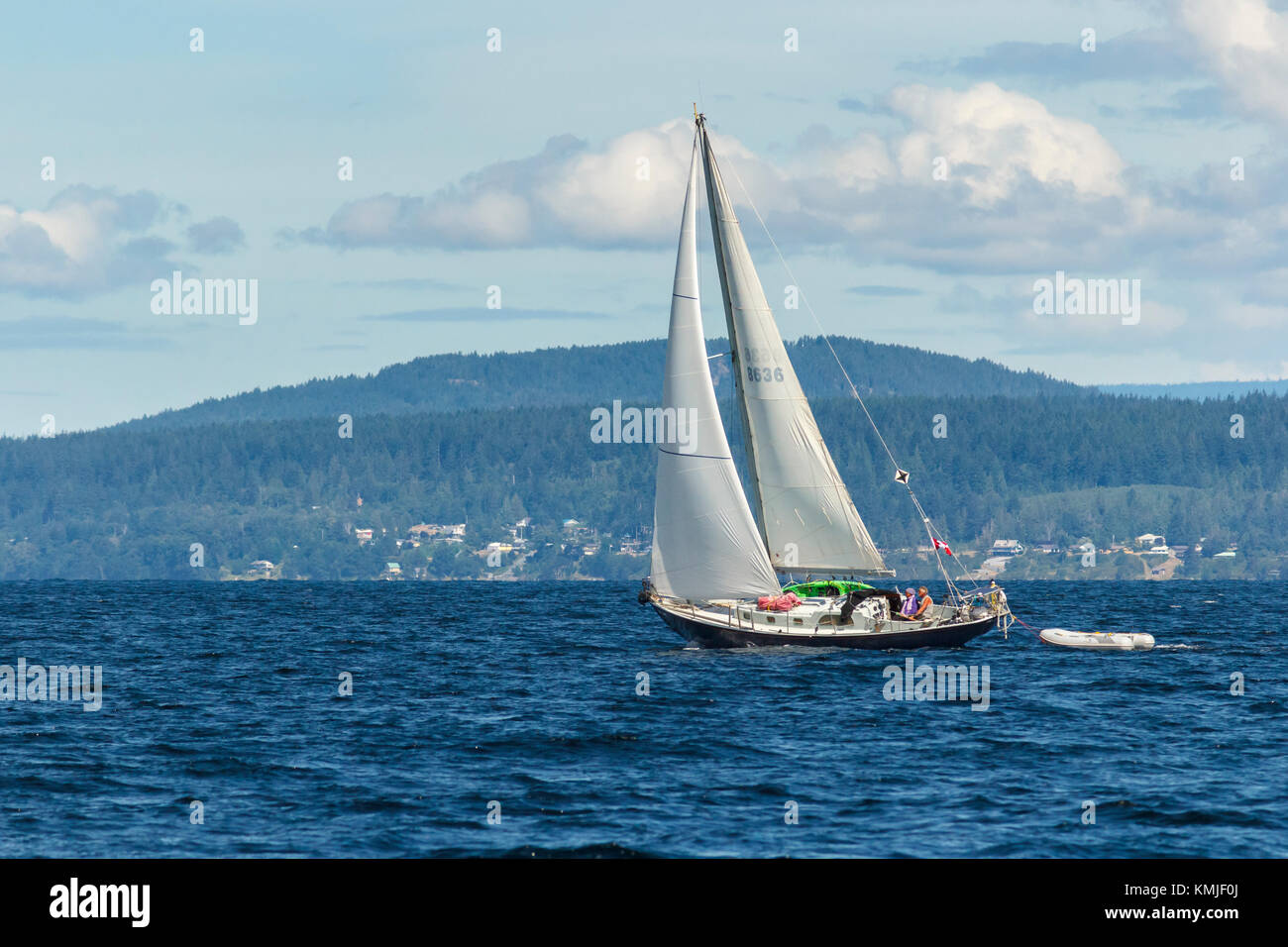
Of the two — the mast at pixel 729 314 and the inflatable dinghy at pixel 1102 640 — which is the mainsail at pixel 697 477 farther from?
the inflatable dinghy at pixel 1102 640

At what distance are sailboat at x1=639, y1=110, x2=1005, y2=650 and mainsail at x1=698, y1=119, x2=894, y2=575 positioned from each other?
5 centimetres

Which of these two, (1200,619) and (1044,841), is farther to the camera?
(1200,619)

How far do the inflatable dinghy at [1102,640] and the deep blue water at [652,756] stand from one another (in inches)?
40.8

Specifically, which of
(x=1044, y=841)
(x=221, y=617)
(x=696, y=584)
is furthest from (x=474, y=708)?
(x=221, y=617)

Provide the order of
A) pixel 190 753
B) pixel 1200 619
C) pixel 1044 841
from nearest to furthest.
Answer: pixel 1044 841
pixel 190 753
pixel 1200 619

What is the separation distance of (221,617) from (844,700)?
215 ft

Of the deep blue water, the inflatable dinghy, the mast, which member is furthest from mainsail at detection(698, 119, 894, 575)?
the inflatable dinghy

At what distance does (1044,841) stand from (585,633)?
51291 mm

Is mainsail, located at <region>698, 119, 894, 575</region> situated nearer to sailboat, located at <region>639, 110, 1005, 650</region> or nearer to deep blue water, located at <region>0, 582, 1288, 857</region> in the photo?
sailboat, located at <region>639, 110, 1005, 650</region>

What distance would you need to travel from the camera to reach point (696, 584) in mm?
54438

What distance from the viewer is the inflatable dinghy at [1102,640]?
199 ft
